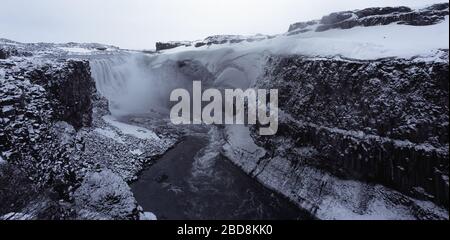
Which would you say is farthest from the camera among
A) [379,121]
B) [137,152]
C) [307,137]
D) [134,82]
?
[134,82]

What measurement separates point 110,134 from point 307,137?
812 inches

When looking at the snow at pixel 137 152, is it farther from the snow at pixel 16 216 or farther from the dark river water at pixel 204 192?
the snow at pixel 16 216

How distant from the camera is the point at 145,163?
3384 cm

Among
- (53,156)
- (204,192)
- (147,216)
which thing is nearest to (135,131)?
(204,192)

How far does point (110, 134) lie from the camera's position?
36.4 meters

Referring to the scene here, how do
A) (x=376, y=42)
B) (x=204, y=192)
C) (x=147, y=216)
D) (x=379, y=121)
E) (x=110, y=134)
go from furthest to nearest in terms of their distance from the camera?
1. (x=110, y=134)
2. (x=204, y=192)
3. (x=376, y=42)
4. (x=379, y=121)
5. (x=147, y=216)

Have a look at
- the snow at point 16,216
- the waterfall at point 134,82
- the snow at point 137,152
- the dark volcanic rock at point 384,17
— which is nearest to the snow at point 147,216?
the snow at point 16,216

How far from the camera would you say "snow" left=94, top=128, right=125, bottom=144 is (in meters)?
35.4

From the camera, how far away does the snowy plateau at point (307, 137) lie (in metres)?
21.4

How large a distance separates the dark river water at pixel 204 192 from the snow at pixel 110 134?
4811 mm

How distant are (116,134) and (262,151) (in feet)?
52.5

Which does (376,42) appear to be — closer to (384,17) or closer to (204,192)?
(384,17)

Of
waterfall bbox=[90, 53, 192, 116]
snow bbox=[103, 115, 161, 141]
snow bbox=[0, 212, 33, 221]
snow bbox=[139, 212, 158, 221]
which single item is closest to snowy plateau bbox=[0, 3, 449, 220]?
snow bbox=[0, 212, 33, 221]
